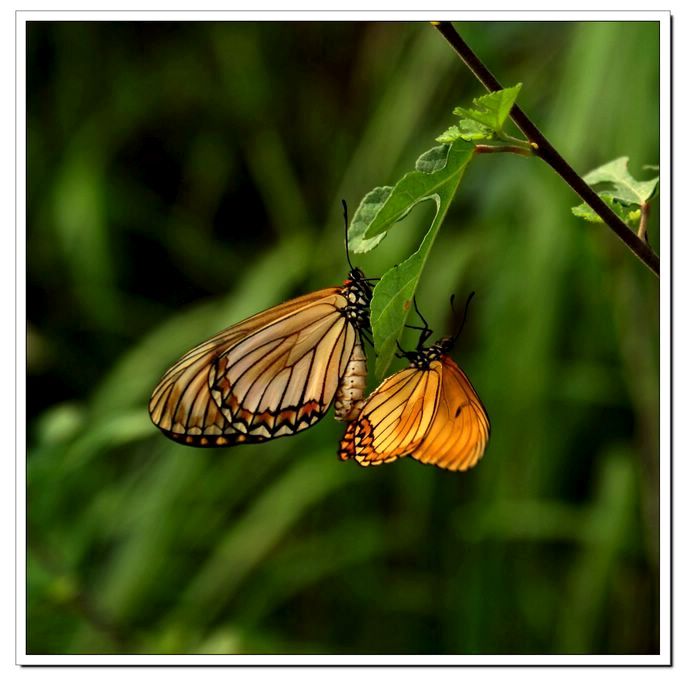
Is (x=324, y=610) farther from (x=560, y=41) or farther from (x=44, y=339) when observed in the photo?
(x=560, y=41)

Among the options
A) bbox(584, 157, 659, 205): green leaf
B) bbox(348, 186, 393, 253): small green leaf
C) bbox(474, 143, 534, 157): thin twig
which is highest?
bbox(584, 157, 659, 205): green leaf

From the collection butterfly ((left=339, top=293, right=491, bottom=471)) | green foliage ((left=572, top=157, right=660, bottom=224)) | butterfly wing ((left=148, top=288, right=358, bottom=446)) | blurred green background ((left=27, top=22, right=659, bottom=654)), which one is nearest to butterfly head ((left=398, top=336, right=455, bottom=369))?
butterfly ((left=339, top=293, right=491, bottom=471))

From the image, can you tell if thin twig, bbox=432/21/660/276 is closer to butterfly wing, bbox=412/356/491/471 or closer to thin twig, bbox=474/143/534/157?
thin twig, bbox=474/143/534/157
